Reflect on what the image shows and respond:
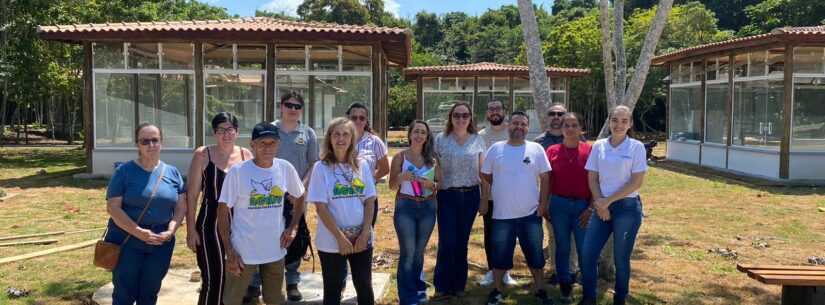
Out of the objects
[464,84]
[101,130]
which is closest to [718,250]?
[101,130]

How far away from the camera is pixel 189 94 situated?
1312 cm

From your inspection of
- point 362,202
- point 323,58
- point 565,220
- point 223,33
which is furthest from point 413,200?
point 323,58

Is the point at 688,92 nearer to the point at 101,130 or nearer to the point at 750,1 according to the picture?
the point at 101,130

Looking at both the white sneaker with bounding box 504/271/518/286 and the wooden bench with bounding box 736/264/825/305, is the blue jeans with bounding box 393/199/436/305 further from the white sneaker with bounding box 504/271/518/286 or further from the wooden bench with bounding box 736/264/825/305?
the wooden bench with bounding box 736/264/825/305

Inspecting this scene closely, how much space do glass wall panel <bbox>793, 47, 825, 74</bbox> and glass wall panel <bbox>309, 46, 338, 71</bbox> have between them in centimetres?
880

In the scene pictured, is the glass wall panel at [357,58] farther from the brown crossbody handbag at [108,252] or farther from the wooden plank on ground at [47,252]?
the brown crossbody handbag at [108,252]

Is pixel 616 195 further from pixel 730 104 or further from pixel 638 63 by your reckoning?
pixel 730 104

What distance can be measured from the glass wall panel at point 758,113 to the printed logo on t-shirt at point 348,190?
1187cm

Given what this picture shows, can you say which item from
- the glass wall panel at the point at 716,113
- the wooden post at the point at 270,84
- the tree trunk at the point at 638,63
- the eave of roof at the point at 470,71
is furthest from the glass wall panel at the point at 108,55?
the glass wall panel at the point at 716,113

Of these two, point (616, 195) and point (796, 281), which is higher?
point (616, 195)

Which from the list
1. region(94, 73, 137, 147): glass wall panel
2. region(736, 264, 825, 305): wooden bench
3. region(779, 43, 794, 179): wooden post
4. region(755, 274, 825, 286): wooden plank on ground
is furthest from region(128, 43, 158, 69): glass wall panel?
region(779, 43, 794, 179): wooden post

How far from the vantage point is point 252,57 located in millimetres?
13203

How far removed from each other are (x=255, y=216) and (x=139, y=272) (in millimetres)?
726

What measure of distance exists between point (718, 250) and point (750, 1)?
43.8 m
